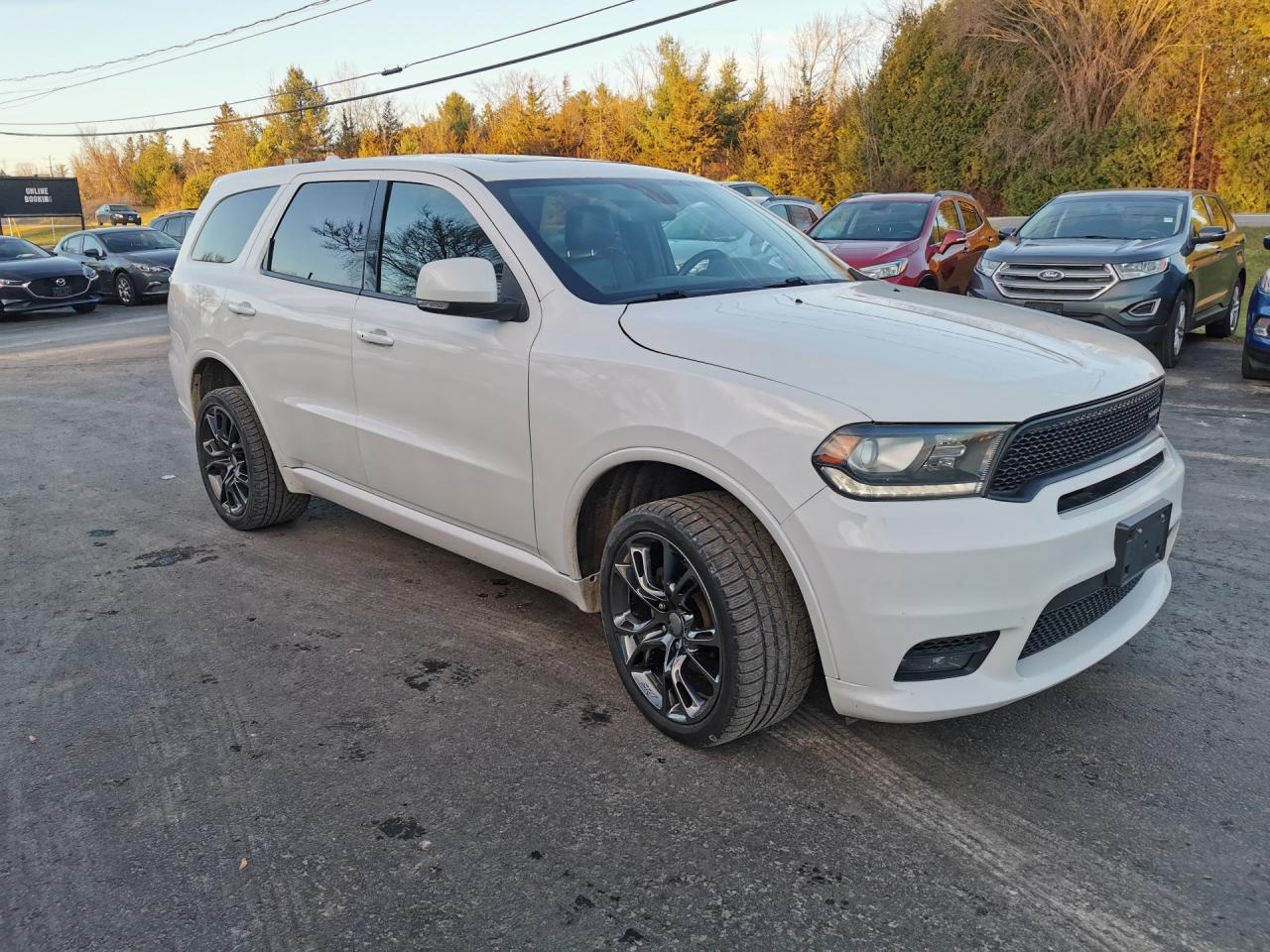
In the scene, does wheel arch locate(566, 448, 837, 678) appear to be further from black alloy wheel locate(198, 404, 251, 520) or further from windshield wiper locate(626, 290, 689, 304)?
black alloy wheel locate(198, 404, 251, 520)

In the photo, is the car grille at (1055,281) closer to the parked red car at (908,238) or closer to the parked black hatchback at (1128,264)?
the parked black hatchback at (1128,264)

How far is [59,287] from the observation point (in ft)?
55.3

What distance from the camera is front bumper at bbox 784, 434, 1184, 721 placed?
2.44 meters

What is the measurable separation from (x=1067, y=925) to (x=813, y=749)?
90 centimetres

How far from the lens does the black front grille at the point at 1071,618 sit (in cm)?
269

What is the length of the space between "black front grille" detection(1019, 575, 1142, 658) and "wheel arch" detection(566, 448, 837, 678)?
1.91ft

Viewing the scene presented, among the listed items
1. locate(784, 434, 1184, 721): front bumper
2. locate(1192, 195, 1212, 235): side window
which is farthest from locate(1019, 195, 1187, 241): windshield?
locate(784, 434, 1184, 721): front bumper

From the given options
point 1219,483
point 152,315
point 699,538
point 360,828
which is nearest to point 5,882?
point 360,828

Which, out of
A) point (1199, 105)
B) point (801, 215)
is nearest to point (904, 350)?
point (801, 215)

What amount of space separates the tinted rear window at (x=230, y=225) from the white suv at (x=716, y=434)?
0.47m

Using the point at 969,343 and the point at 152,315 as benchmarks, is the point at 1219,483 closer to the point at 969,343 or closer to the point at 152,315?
the point at 969,343

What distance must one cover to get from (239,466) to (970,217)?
Result: 10.8m

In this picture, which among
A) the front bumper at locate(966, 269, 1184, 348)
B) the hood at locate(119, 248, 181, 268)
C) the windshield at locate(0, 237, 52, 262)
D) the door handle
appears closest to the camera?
the door handle

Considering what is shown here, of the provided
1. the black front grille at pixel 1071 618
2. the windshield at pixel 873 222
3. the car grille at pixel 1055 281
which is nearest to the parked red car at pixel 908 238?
the windshield at pixel 873 222
